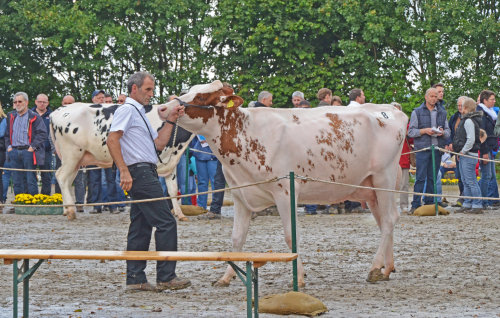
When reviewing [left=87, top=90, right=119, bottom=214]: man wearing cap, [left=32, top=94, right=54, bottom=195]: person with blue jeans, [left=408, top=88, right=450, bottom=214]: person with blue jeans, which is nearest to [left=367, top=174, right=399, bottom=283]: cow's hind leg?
[left=408, top=88, right=450, bottom=214]: person with blue jeans

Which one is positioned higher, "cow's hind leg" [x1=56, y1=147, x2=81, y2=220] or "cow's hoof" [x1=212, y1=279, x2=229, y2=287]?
"cow's hind leg" [x1=56, y1=147, x2=81, y2=220]

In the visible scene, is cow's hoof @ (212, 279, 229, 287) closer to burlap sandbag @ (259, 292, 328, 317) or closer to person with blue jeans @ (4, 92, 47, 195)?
burlap sandbag @ (259, 292, 328, 317)

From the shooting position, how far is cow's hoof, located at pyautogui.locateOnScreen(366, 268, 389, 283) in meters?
9.31

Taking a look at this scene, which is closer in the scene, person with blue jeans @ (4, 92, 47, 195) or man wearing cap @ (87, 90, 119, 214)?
person with blue jeans @ (4, 92, 47, 195)

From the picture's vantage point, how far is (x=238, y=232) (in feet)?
30.7

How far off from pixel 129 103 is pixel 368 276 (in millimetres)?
3199

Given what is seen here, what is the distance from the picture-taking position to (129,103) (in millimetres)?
9109

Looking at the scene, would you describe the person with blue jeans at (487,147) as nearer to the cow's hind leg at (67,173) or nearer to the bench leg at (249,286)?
the cow's hind leg at (67,173)

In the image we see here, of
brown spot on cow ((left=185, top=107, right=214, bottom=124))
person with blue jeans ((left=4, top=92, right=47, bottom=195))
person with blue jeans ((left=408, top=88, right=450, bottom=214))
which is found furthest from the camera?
person with blue jeans ((left=4, top=92, right=47, bottom=195))

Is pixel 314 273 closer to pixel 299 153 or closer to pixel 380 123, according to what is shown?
pixel 299 153

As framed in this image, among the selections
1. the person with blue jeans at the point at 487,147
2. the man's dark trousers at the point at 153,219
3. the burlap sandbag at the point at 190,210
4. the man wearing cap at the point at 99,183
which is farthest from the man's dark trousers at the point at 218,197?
Answer: the man's dark trousers at the point at 153,219

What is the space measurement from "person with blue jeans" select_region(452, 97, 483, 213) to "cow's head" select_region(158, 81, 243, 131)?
Answer: 31.4 ft

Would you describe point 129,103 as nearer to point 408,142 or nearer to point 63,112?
point 63,112

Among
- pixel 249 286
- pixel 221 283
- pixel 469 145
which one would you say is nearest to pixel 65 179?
pixel 469 145
